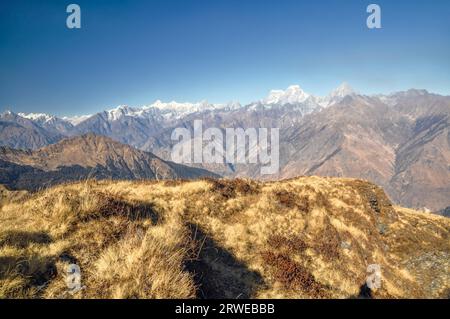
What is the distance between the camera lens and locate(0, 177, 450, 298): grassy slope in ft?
28.0

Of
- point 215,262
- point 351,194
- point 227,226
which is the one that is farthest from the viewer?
point 351,194

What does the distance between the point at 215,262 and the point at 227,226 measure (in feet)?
13.5

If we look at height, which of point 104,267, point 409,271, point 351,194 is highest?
point 104,267

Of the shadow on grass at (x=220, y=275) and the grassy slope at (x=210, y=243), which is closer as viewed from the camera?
the grassy slope at (x=210, y=243)

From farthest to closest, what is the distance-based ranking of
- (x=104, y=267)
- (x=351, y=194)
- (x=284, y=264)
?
(x=351, y=194), (x=284, y=264), (x=104, y=267)

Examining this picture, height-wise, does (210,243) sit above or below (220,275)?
above

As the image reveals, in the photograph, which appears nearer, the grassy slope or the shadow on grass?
the grassy slope

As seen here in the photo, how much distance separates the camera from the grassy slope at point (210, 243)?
8539 mm

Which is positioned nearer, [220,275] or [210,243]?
[220,275]

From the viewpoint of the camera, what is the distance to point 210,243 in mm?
15484

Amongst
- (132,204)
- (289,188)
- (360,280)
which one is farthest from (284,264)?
(289,188)

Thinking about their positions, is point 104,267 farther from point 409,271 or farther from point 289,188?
point 409,271
